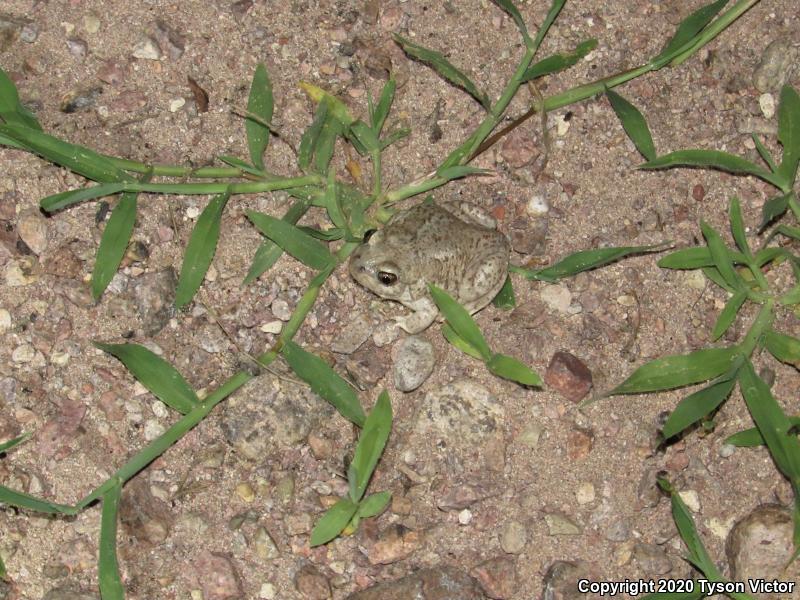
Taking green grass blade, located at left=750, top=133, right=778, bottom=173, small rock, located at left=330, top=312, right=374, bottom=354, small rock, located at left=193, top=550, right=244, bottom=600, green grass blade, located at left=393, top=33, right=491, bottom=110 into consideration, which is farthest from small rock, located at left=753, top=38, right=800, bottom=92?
small rock, located at left=193, top=550, right=244, bottom=600

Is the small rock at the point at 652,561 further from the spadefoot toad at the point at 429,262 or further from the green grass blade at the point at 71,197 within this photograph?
the green grass blade at the point at 71,197

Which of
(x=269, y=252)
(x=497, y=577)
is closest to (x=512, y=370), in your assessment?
(x=497, y=577)

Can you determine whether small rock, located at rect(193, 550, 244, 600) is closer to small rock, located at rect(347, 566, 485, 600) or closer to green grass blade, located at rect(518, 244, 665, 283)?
small rock, located at rect(347, 566, 485, 600)

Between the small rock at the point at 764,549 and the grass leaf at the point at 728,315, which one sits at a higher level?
the grass leaf at the point at 728,315

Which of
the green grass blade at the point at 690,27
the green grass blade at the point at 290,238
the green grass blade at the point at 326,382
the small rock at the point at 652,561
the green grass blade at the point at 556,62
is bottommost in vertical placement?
the small rock at the point at 652,561

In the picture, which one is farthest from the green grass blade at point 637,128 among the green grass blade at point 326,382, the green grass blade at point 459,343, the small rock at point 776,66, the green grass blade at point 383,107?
the green grass blade at point 326,382

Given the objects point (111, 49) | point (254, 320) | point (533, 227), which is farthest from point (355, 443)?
point (111, 49)

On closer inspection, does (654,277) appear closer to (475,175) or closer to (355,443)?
(475,175)
